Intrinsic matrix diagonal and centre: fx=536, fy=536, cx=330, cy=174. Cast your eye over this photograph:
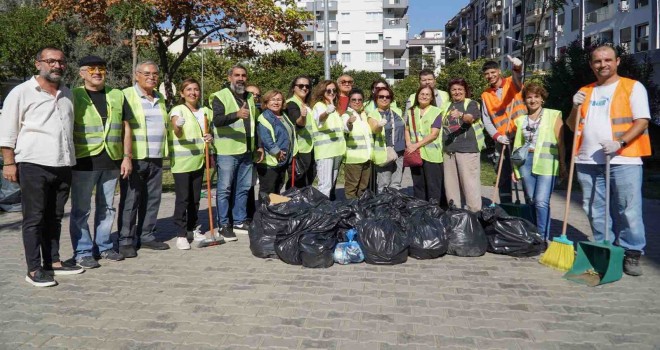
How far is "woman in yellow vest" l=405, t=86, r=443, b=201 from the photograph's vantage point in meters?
6.51

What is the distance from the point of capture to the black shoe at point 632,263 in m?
4.83

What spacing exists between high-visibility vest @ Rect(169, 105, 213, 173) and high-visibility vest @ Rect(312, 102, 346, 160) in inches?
55.0

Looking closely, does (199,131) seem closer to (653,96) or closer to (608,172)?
(608,172)

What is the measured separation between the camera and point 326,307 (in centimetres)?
409

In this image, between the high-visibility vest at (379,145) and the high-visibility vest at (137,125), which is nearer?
the high-visibility vest at (137,125)

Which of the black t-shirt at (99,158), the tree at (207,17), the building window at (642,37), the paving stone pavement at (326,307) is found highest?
the building window at (642,37)

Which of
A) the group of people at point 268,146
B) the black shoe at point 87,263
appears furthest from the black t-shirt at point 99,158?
the black shoe at point 87,263

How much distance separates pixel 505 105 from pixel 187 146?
12.2 feet

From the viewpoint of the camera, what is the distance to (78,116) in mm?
4992

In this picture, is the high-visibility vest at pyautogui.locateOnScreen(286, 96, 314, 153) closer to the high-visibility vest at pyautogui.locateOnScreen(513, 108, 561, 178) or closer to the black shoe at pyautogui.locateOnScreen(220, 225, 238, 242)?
the black shoe at pyautogui.locateOnScreen(220, 225, 238, 242)

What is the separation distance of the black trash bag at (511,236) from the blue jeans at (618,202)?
0.61 meters

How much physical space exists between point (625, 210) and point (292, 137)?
3669 millimetres

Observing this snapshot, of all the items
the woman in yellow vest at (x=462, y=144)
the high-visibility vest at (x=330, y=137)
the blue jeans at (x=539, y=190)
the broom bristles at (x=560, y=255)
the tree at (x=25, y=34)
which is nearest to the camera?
the broom bristles at (x=560, y=255)

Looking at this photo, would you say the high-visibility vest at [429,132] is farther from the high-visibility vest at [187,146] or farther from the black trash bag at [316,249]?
the high-visibility vest at [187,146]
